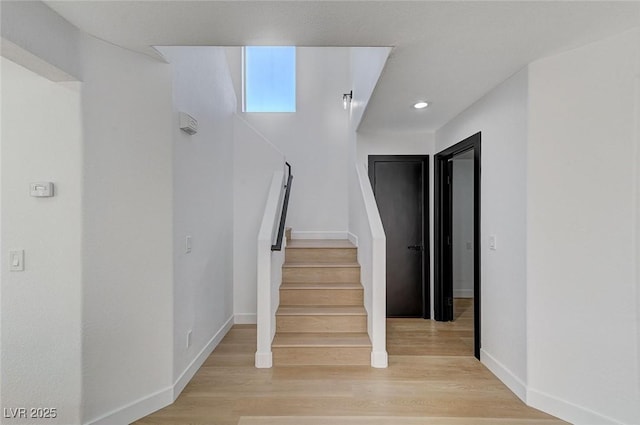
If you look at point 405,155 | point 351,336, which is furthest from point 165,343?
point 405,155

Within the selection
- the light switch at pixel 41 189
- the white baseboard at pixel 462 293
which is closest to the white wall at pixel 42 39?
the light switch at pixel 41 189

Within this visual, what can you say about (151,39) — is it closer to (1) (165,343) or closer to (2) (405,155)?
(1) (165,343)

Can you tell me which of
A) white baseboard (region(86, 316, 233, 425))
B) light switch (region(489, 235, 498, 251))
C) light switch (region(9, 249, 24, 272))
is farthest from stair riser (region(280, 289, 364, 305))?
light switch (region(9, 249, 24, 272))

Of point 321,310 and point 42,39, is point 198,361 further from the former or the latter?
point 42,39

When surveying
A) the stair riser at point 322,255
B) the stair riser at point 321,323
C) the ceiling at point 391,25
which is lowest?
the stair riser at point 321,323

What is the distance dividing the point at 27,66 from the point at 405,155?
3.70m

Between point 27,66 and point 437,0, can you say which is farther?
point 27,66

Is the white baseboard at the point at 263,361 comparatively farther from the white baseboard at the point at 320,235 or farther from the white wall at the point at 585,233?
the white baseboard at the point at 320,235

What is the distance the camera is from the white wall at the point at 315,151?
5.43m

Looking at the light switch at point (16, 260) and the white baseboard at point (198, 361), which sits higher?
the light switch at point (16, 260)

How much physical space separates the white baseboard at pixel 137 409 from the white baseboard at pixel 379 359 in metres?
1.59

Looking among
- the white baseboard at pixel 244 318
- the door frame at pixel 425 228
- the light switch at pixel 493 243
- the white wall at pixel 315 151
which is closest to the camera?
the light switch at pixel 493 243

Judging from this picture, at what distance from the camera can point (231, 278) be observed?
14.0 ft

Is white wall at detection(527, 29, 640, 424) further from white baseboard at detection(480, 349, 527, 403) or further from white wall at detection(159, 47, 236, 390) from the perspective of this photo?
white wall at detection(159, 47, 236, 390)
